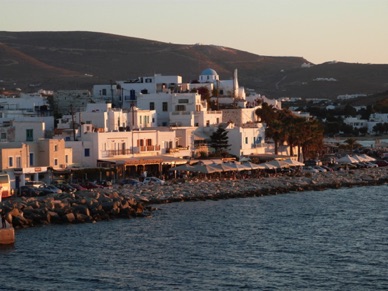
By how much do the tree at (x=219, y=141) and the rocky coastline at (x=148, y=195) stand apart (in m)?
4.68

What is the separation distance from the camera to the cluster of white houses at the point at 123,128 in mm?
53188

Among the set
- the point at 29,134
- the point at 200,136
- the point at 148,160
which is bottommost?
the point at 148,160

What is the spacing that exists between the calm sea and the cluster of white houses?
29.2 ft

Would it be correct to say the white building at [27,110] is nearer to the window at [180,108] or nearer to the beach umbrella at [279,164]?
the window at [180,108]

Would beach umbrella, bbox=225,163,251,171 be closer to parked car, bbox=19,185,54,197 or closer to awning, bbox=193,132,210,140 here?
awning, bbox=193,132,210,140

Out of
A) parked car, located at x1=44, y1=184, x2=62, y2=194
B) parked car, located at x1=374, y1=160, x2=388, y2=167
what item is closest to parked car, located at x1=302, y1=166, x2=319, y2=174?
parked car, located at x1=374, y1=160, x2=388, y2=167

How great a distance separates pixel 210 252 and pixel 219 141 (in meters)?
29.3

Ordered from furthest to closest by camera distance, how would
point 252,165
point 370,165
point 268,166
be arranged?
point 370,165, point 268,166, point 252,165

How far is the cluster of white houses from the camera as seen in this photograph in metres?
53.2

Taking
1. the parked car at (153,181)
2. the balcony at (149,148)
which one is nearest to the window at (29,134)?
the balcony at (149,148)

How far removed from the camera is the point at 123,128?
6072cm

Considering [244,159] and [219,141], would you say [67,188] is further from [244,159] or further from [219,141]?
[244,159]

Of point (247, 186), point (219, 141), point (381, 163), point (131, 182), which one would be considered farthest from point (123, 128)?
point (381, 163)

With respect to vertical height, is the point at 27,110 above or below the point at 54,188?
above
